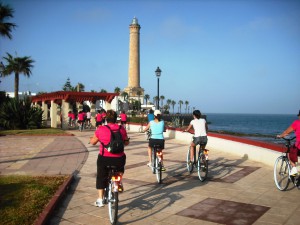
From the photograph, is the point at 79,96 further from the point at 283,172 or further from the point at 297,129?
the point at 297,129

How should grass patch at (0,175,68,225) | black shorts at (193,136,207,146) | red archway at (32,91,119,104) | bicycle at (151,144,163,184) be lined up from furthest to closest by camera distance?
1. red archway at (32,91,119,104)
2. black shorts at (193,136,207,146)
3. bicycle at (151,144,163,184)
4. grass patch at (0,175,68,225)

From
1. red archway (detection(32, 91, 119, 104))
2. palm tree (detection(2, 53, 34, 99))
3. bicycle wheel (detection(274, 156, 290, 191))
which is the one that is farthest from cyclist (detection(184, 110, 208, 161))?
palm tree (detection(2, 53, 34, 99))

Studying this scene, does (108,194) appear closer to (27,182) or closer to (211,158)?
(27,182)

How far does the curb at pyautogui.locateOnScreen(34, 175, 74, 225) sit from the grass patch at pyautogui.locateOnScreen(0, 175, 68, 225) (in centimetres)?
11

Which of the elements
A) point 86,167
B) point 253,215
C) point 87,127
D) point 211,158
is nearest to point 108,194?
point 253,215

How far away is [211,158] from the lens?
40.0 ft

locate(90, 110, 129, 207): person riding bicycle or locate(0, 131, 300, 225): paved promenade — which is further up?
locate(90, 110, 129, 207): person riding bicycle

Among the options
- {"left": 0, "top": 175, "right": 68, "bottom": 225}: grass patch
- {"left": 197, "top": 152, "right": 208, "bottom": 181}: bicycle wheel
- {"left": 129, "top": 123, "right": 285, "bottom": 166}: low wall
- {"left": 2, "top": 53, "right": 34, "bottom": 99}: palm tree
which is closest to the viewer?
{"left": 0, "top": 175, "right": 68, "bottom": 225}: grass patch

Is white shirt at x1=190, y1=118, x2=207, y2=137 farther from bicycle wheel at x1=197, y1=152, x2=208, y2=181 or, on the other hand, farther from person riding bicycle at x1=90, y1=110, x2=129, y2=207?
person riding bicycle at x1=90, y1=110, x2=129, y2=207

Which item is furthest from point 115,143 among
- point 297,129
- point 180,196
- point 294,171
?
point 294,171

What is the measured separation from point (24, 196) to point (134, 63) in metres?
99.4

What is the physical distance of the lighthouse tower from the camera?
103625 millimetres

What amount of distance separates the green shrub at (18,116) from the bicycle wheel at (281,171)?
24004 millimetres

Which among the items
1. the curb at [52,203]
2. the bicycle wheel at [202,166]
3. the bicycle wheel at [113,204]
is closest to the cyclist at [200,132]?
the bicycle wheel at [202,166]
